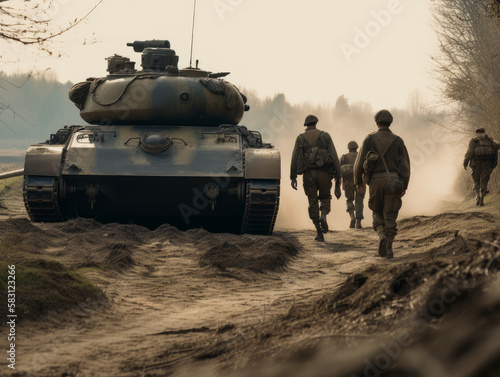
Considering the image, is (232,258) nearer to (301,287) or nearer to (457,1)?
(301,287)

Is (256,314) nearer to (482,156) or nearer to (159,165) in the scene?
(159,165)

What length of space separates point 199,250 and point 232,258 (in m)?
1.42

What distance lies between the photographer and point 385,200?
409 inches

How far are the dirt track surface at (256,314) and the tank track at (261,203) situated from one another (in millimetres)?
2174

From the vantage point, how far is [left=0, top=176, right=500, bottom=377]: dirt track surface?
4027 millimetres

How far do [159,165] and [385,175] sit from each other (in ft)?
13.3

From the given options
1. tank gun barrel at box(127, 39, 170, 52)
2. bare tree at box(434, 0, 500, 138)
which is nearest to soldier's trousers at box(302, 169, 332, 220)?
tank gun barrel at box(127, 39, 170, 52)

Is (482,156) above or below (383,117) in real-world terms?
below

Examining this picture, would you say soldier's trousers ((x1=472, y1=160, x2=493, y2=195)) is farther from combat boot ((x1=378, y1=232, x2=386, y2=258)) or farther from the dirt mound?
combat boot ((x1=378, y1=232, x2=386, y2=258))

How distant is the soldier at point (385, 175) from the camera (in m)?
10.3

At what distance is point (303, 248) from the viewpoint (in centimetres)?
1203

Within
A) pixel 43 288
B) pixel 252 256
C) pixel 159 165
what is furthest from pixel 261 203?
pixel 43 288

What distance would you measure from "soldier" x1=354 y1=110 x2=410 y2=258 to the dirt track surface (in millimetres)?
477

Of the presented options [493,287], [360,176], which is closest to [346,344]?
[493,287]
